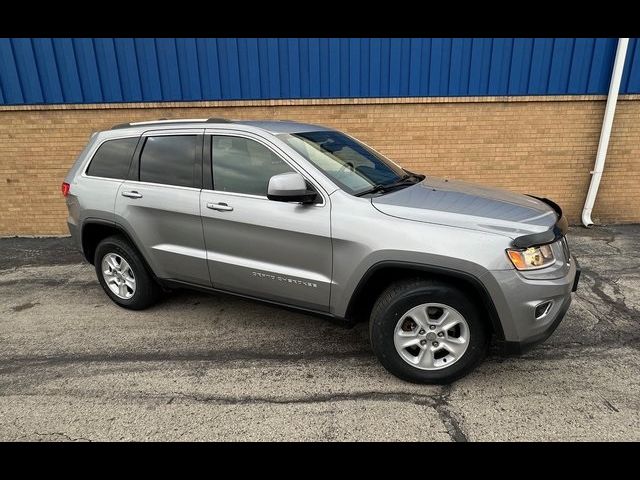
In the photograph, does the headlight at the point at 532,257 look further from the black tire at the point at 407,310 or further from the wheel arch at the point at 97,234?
the wheel arch at the point at 97,234

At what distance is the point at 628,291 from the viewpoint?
425 centimetres

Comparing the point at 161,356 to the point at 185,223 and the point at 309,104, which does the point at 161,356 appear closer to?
the point at 185,223

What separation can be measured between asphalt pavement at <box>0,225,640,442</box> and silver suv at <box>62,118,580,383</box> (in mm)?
333

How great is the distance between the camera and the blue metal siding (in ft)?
20.1

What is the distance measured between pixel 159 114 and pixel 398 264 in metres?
5.47

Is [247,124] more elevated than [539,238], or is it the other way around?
[247,124]

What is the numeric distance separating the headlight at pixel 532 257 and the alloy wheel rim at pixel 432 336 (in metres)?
0.49

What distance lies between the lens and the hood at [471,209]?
2.54 metres

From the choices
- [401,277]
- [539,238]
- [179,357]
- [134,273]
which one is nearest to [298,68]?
[134,273]

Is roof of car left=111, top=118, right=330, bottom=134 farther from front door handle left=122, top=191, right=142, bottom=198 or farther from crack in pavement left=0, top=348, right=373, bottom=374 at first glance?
crack in pavement left=0, top=348, right=373, bottom=374

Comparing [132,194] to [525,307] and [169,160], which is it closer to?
[169,160]

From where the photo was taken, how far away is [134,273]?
12.6ft

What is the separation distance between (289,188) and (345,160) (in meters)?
0.80
